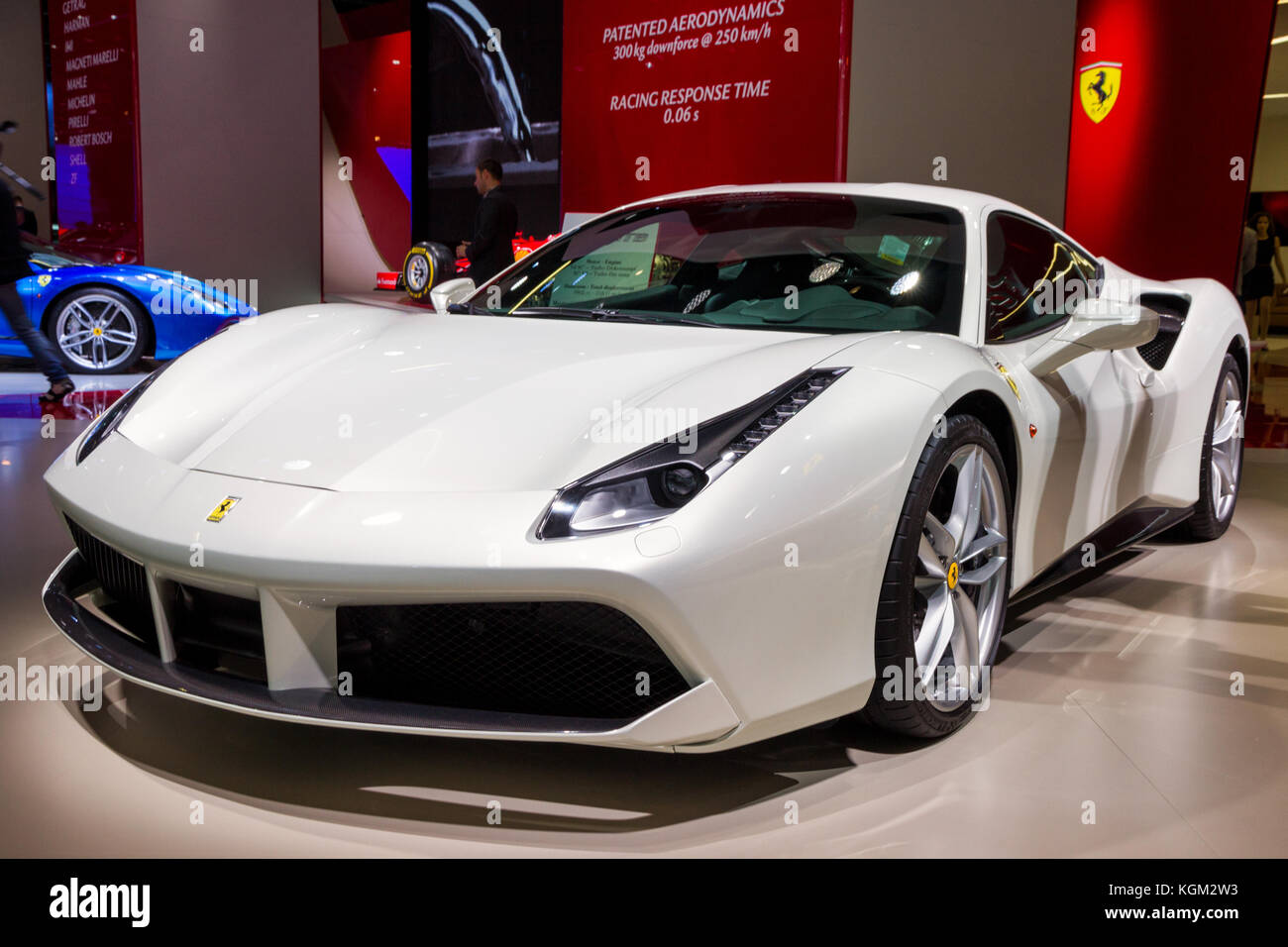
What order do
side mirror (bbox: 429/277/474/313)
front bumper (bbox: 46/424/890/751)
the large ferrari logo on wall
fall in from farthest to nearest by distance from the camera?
the large ferrari logo on wall, side mirror (bbox: 429/277/474/313), front bumper (bbox: 46/424/890/751)

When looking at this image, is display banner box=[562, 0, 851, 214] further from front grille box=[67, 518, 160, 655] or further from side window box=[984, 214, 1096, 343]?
front grille box=[67, 518, 160, 655]

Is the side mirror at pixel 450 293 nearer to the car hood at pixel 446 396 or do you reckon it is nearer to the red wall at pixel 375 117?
the car hood at pixel 446 396

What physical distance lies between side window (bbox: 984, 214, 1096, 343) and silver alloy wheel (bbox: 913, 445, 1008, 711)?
1.30ft

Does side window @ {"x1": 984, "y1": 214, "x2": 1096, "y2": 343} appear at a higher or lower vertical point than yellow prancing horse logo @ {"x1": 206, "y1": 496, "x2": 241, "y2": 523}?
higher

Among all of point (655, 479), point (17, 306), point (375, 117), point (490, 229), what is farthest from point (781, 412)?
point (375, 117)

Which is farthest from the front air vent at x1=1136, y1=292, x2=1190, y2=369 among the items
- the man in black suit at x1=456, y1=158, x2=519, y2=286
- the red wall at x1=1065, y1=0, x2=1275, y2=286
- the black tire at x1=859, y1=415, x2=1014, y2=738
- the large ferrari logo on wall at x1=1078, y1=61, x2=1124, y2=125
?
the large ferrari logo on wall at x1=1078, y1=61, x2=1124, y2=125

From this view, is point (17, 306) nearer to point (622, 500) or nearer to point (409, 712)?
point (409, 712)

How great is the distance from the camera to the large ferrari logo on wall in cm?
990

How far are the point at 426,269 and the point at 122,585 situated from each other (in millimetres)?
4055

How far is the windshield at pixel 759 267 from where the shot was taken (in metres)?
2.62

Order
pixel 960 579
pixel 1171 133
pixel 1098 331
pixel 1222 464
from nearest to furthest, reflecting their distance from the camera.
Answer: pixel 960 579, pixel 1098 331, pixel 1222 464, pixel 1171 133

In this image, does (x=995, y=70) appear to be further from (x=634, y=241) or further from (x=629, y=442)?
(x=629, y=442)

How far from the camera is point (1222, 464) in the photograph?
4062 millimetres
